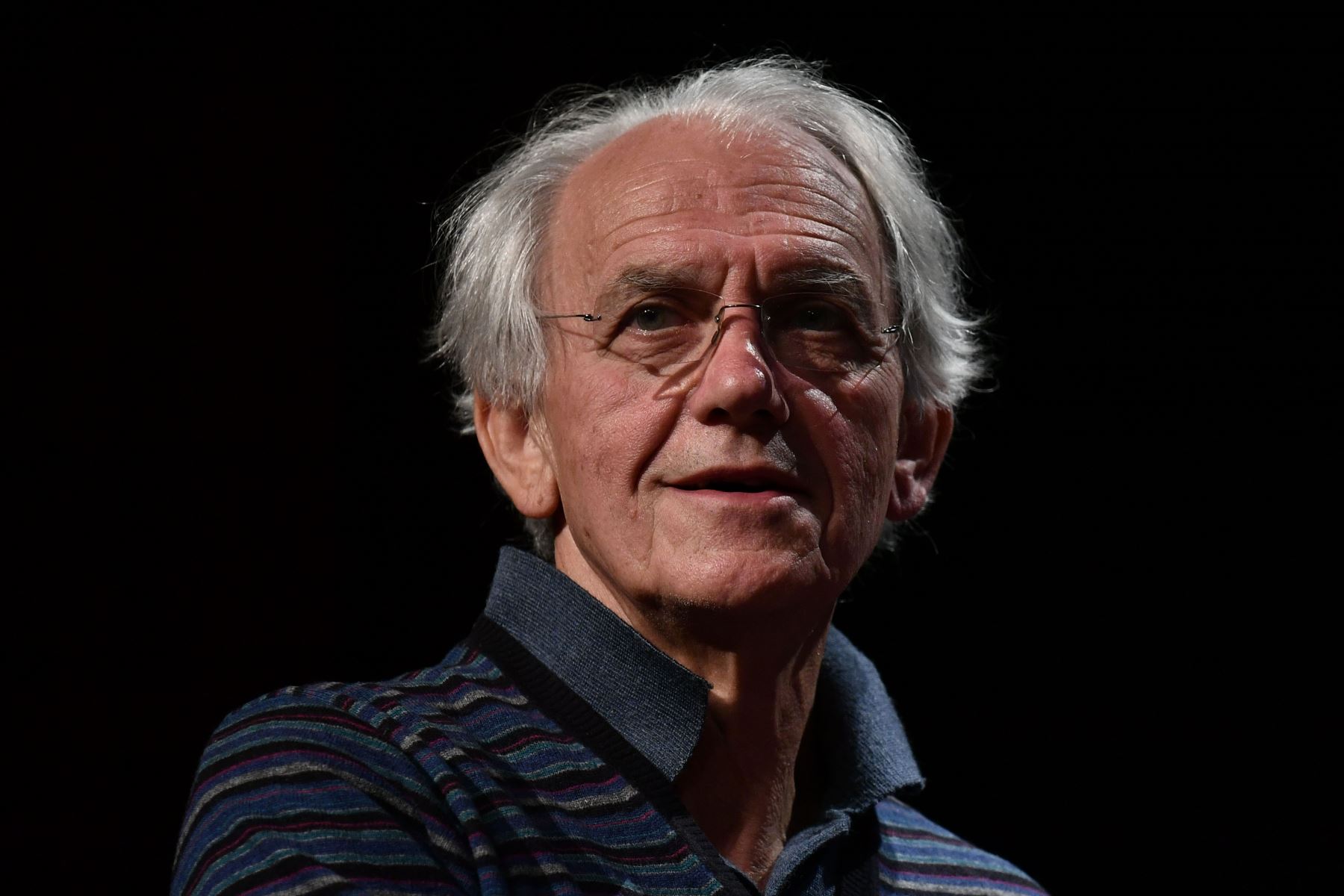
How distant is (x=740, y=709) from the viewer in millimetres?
1731

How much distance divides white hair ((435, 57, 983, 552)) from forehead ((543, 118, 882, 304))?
0.04m

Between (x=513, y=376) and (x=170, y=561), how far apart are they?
985mm

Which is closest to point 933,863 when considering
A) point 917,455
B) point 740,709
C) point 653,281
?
point 740,709

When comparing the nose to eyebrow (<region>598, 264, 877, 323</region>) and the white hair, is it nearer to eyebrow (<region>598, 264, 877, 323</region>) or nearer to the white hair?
eyebrow (<region>598, 264, 877, 323</region>)

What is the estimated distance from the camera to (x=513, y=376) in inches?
75.0

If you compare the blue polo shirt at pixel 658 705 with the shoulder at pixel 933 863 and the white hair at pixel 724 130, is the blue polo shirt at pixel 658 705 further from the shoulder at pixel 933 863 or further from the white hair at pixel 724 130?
the white hair at pixel 724 130

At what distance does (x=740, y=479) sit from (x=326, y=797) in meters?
0.56

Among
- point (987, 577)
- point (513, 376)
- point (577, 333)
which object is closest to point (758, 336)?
point (577, 333)

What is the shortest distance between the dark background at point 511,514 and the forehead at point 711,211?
0.85m

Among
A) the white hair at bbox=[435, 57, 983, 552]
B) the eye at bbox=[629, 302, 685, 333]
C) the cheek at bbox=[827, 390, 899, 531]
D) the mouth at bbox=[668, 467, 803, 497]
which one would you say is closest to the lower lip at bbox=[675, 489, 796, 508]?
the mouth at bbox=[668, 467, 803, 497]

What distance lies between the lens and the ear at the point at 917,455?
1.98m

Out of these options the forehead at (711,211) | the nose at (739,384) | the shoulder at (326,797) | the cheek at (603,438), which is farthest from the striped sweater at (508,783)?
the forehead at (711,211)

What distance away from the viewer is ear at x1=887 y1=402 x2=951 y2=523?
6.49 feet

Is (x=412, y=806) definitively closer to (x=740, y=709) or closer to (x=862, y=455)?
(x=740, y=709)
